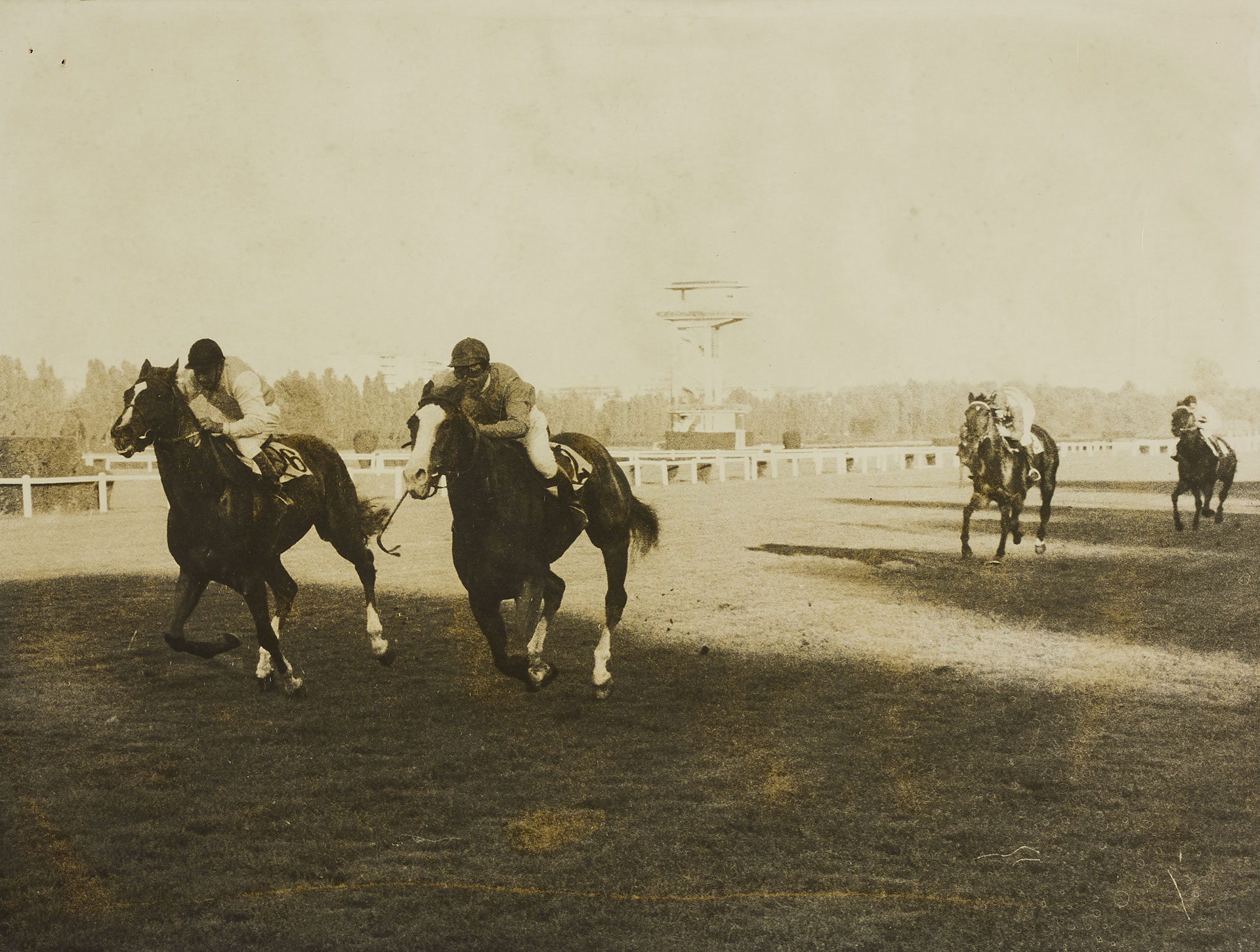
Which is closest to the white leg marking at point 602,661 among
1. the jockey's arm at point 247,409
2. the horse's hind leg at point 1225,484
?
the jockey's arm at point 247,409

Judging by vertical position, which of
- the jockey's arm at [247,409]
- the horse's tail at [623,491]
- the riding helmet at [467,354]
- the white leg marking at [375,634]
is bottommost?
the white leg marking at [375,634]

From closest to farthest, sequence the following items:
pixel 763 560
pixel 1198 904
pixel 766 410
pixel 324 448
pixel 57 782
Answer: pixel 1198 904 < pixel 57 782 < pixel 324 448 < pixel 766 410 < pixel 763 560

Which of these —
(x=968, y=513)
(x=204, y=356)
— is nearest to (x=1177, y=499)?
(x=968, y=513)

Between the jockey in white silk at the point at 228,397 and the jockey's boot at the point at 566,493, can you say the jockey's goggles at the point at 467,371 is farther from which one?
the jockey in white silk at the point at 228,397

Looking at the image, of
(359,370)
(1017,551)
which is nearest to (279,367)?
(359,370)

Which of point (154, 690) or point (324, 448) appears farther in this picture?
point (324, 448)

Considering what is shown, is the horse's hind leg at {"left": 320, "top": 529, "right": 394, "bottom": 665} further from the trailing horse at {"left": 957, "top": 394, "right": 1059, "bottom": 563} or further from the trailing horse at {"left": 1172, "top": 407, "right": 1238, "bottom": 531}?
the trailing horse at {"left": 1172, "top": 407, "right": 1238, "bottom": 531}

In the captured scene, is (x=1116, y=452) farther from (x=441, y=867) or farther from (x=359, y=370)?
(x=441, y=867)

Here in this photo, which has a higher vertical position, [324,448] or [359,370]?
[359,370]
